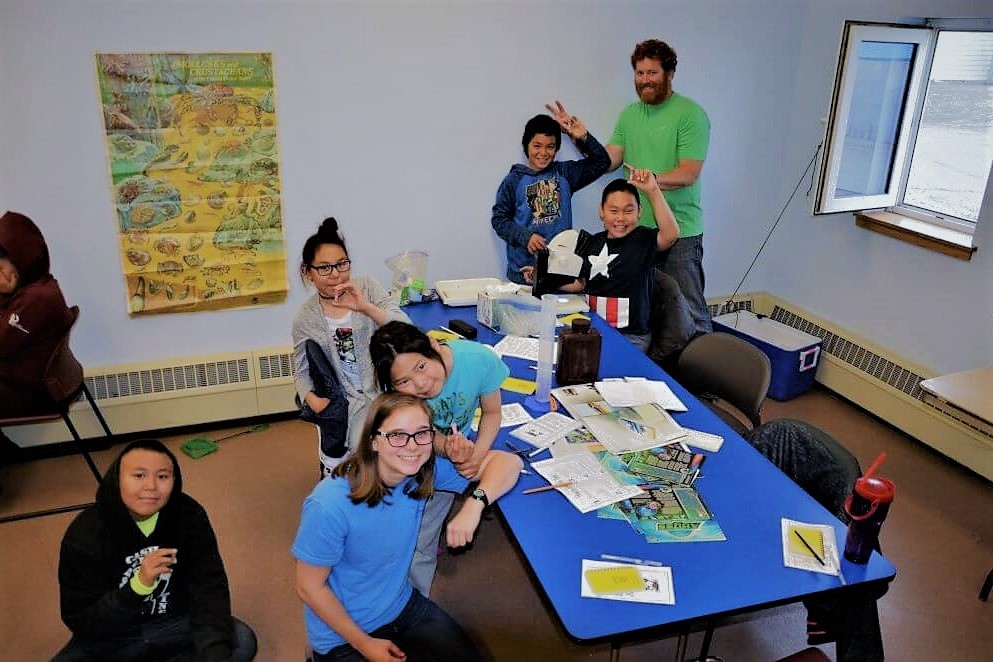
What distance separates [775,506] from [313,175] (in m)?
2.55

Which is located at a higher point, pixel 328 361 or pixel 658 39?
pixel 658 39

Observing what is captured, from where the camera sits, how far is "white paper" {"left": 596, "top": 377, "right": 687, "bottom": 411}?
8.32 feet

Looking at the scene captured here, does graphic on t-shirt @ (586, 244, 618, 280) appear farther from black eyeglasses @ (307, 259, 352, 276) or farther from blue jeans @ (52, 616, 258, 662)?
blue jeans @ (52, 616, 258, 662)

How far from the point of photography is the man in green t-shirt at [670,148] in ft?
12.0

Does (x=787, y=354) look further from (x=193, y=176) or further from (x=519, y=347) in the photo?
(x=193, y=176)

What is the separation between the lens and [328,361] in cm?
269

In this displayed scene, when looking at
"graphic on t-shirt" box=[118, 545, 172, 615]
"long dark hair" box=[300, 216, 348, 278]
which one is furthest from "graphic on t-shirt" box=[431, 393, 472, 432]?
"graphic on t-shirt" box=[118, 545, 172, 615]

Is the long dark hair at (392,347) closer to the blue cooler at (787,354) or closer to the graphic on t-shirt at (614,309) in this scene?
the graphic on t-shirt at (614,309)

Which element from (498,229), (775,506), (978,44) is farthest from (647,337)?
(978,44)

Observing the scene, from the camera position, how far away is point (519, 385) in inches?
106

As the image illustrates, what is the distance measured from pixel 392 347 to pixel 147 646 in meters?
1.06

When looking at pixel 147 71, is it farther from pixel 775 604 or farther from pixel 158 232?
pixel 775 604

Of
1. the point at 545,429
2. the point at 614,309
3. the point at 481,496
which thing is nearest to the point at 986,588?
the point at 614,309

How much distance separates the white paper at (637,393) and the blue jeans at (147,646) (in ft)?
4.46
